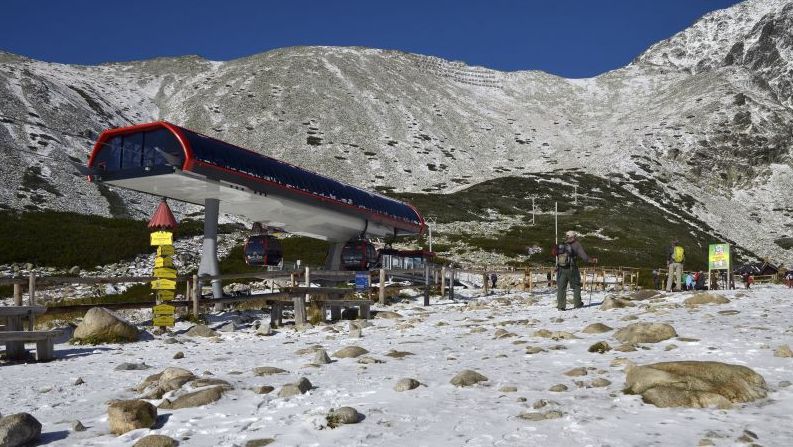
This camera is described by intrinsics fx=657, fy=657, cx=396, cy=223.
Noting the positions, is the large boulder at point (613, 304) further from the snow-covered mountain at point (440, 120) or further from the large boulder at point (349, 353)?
the snow-covered mountain at point (440, 120)

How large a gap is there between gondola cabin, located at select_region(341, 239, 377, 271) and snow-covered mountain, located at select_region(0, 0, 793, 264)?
1890 inches

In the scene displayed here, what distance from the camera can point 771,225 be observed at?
10481 cm

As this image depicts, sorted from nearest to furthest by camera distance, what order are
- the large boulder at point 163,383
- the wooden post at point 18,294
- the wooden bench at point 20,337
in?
1. the large boulder at point 163,383
2. the wooden bench at point 20,337
3. the wooden post at point 18,294

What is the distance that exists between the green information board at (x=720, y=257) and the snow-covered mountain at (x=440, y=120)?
6298 cm

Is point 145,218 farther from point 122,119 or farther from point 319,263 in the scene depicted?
point 122,119

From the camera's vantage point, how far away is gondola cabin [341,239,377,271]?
34.1 metres

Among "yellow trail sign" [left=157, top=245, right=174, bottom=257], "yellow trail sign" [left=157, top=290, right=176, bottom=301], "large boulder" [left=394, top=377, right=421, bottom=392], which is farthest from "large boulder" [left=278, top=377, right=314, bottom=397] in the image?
"yellow trail sign" [left=157, top=245, right=174, bottom=257]

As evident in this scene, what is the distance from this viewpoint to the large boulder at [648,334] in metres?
10.3

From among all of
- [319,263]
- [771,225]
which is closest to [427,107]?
[771,225]

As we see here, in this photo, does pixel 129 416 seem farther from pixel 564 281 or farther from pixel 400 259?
pixel 400 259

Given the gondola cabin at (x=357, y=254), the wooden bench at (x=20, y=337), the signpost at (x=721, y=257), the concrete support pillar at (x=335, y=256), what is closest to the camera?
the wooden bench at (x=20, y=337)

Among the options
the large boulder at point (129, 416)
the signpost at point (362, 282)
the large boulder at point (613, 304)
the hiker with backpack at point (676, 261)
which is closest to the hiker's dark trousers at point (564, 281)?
the large boulder at point (613, 304)

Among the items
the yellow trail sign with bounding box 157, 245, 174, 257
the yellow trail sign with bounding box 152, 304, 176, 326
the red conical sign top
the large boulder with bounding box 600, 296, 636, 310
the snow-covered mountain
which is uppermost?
the snow-covered mountain

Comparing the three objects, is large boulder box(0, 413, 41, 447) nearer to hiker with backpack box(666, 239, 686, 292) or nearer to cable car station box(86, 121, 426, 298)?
cable car station box(86, 121, 426, 298)
